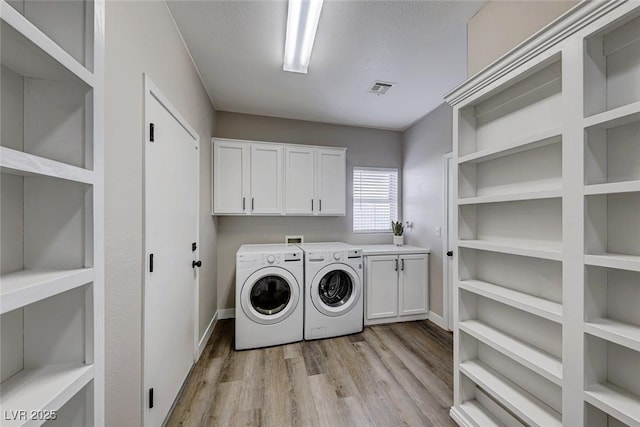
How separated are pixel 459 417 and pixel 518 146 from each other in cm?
169

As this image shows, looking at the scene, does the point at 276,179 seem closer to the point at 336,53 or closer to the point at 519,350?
the point at 336,53

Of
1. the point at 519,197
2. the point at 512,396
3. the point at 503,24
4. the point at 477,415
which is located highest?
the point at 503,24

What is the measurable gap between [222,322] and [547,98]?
3663 mm

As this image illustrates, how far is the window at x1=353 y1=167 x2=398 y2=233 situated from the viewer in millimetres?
3791

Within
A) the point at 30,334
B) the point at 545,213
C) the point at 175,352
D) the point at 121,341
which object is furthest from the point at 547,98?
the point at 175,352

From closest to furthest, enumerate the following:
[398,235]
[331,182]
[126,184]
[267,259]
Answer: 1. [126,184]
2. [267,259]
3. [331,182]
4. [398,235]

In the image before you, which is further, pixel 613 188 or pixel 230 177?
pixel 230 177

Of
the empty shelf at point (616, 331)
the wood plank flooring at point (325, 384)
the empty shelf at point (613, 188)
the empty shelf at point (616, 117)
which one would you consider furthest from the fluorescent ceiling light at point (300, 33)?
the wood plank flooring at point (325, 384)

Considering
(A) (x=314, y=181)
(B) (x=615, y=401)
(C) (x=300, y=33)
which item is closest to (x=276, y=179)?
(A) (x=314, y=181)

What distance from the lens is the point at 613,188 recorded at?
2.93 ft

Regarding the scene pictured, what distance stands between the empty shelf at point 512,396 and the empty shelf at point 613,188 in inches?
42.6

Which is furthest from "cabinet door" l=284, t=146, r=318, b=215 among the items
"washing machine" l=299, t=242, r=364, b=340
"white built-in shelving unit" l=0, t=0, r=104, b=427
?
"white built-in shelving unit" l=0, t=0, r=104, b=427

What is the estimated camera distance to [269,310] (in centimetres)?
264

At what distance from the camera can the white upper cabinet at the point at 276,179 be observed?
9.84ft
